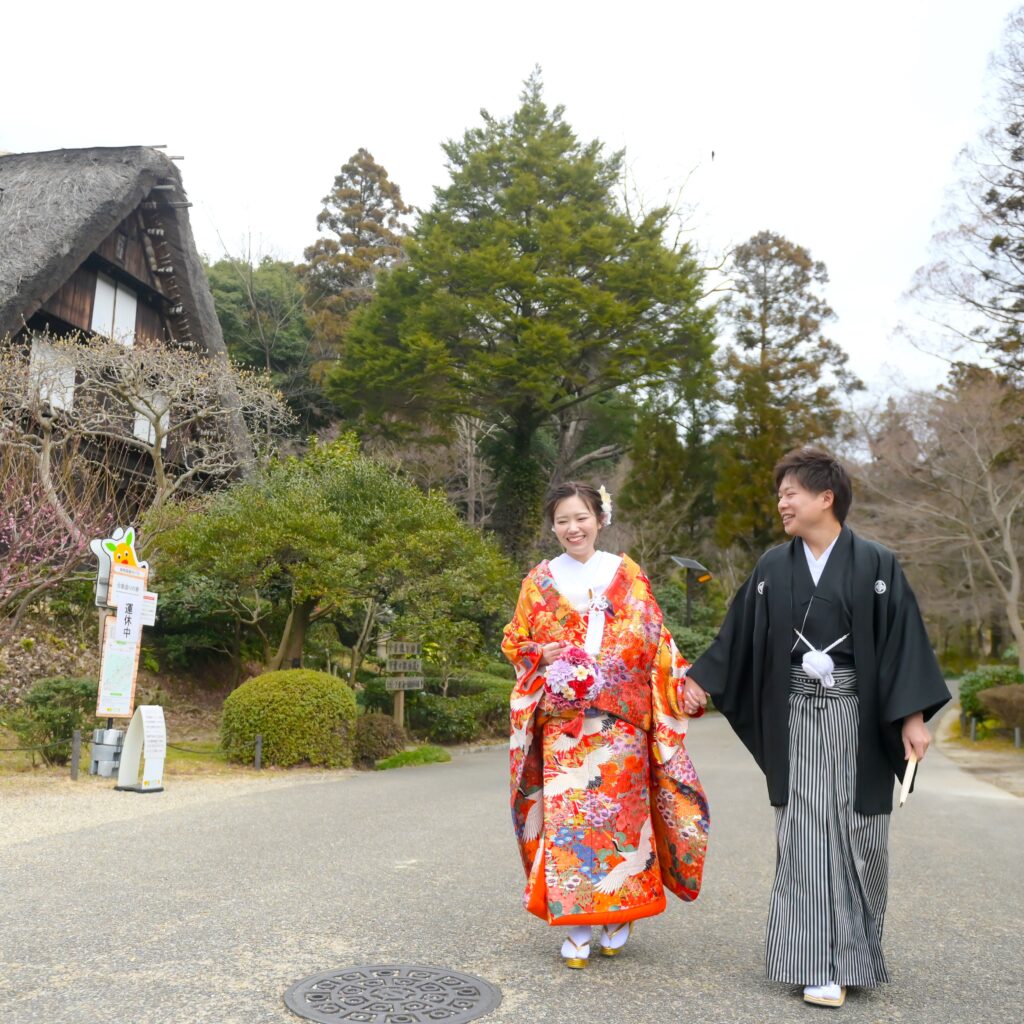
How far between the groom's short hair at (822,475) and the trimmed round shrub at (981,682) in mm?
16856

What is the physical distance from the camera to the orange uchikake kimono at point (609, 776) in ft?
12.1

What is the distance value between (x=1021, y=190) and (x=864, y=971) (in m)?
15.8

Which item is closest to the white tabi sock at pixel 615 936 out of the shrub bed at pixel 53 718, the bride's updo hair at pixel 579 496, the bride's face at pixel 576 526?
the bride's face at pixel 576 526

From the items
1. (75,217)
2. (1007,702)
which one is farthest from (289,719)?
(1007,702)

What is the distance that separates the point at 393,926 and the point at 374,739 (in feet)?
24.8

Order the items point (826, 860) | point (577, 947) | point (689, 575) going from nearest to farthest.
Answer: point (826, 860), point (577, 947), point (689, 575)

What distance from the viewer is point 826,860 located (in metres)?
3.42

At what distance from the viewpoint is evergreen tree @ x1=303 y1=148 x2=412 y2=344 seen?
109 ft

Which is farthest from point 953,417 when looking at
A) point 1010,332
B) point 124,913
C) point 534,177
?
point 124,913

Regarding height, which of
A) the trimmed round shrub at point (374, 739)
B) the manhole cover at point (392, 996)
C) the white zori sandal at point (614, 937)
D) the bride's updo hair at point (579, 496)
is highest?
the bride's updo hair at point (579, 496)

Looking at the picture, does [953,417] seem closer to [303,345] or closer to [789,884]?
[303,345]

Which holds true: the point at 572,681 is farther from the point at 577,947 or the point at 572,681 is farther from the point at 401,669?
the point at 401,669

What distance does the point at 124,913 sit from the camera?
167 inches

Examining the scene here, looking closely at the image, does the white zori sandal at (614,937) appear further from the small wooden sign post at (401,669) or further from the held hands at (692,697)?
the small wooden sign post at (401,669)
